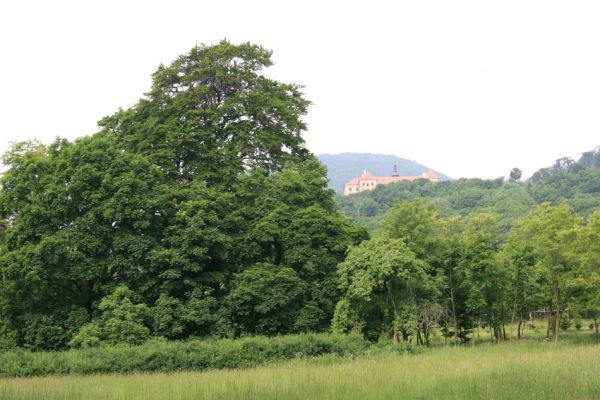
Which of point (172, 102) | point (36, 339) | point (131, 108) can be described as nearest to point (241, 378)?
point (36, 339)

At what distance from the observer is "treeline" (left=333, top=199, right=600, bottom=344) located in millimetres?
25797

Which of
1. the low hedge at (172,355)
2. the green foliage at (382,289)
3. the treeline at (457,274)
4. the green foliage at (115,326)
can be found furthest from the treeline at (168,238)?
the low hedge at (172,355)

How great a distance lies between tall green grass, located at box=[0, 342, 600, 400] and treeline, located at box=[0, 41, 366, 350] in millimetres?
9355

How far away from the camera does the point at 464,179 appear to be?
13938 centimetres

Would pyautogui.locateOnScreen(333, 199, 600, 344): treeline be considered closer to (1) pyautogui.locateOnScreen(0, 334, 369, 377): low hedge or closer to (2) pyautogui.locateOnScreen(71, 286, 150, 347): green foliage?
(1) pyautogui.locateOnScreen(0, 334, 369, 377): low hedge

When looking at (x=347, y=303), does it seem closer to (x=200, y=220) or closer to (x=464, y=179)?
(x=200, y=220)

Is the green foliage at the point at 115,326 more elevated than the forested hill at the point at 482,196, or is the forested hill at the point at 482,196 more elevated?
the forested hill at the point at 482,196

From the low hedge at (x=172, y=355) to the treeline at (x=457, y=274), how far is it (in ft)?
Result: 11.9

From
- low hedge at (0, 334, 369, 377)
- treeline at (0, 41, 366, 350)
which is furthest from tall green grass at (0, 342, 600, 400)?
treeline at (0, 41, 366, 350)

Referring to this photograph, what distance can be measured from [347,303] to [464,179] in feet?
395

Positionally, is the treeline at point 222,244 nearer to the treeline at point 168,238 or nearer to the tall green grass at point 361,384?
the treeline at point 168,238

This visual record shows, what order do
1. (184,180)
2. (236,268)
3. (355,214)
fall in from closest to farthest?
(236,268) < (184,180) < (355,214)

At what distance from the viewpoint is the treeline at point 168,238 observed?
984 inches

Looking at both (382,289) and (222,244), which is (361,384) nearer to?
(382,289)
